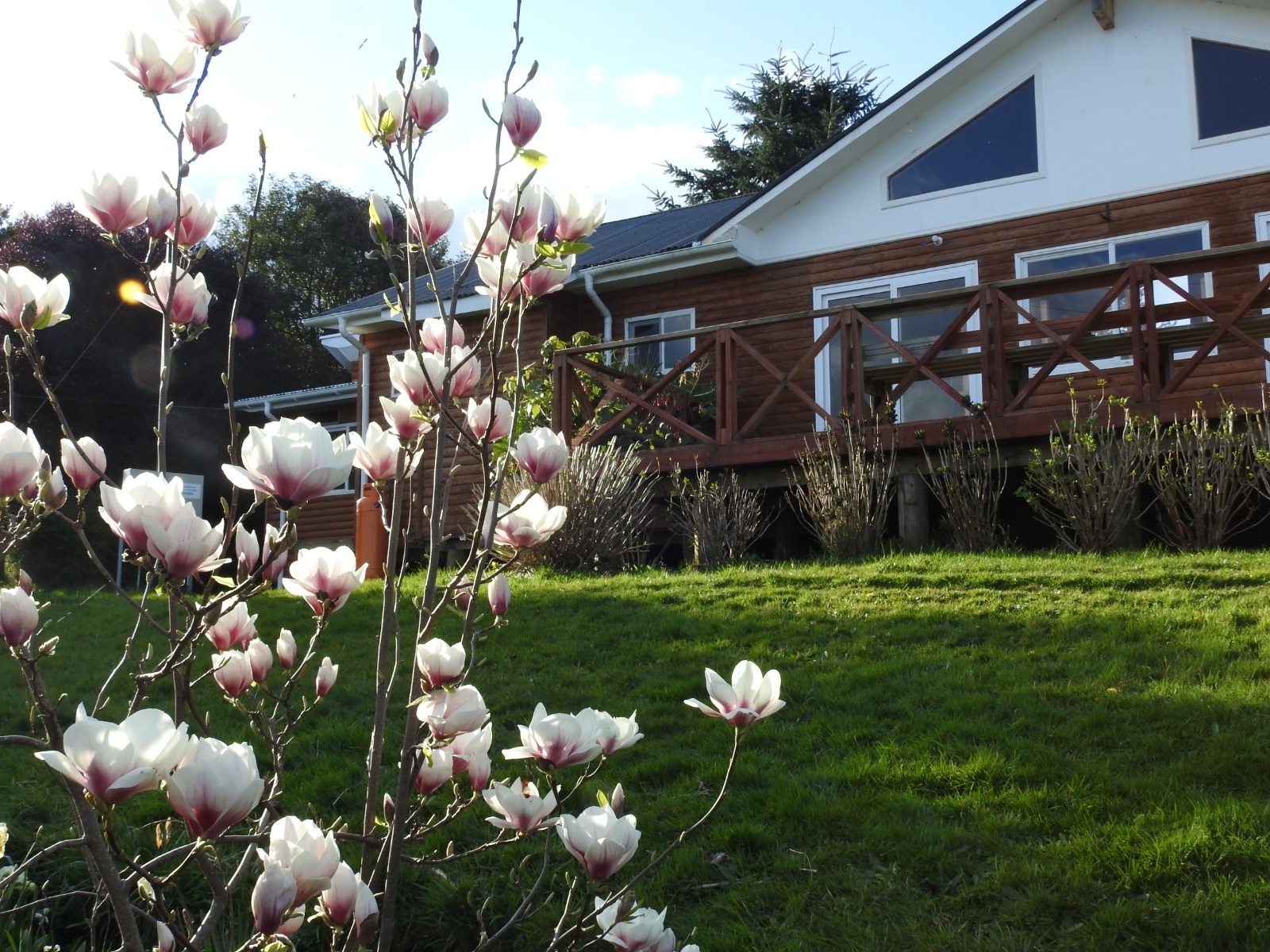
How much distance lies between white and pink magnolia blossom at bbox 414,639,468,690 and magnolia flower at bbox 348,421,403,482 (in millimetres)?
279

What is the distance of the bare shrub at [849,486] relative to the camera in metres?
8.20

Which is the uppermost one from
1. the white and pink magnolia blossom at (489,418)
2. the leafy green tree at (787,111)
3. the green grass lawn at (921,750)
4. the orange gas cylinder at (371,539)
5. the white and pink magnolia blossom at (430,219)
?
the leafy green tree at (787,111)

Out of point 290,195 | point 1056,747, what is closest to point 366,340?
point 1056,747

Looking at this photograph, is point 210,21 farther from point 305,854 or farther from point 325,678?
point 305,854

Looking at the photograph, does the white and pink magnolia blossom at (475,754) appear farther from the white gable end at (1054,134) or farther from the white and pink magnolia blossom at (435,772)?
the white gable end at (1054,134)

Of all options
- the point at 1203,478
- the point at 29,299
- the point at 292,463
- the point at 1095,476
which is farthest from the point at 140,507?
the point at 1203,478

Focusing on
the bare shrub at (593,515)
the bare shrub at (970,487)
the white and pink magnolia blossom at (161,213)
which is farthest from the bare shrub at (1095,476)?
the white and pink magnolia blossom at (161,213)

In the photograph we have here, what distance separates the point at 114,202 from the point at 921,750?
11.1 ft

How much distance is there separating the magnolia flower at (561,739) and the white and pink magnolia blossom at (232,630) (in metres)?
0.51

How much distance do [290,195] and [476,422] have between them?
108ft

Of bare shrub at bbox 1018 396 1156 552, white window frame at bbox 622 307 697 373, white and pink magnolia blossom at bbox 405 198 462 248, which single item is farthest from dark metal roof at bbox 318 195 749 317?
white and pink magnolia blossom at bbox 405 198 462 248

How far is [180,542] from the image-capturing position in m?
1.34

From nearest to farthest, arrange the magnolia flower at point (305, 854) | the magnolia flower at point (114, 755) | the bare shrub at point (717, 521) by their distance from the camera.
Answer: the magnolia flower at point (114, 755) < the magnolia flower at point (305, 854) < the bare shrub at point (717, 521)

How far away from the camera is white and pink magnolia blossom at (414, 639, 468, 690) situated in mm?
1711
